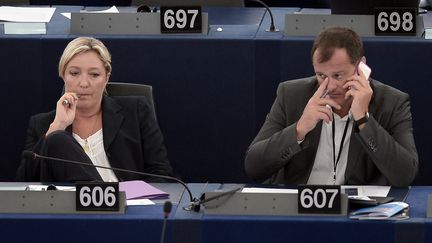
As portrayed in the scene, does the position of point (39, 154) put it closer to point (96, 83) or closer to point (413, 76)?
point (96, 83)

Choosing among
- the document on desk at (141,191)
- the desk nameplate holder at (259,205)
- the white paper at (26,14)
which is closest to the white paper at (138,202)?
the document on desk at (141,191)

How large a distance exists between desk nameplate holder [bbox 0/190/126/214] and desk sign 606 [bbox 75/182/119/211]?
17 millimetres

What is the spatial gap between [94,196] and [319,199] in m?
0.74

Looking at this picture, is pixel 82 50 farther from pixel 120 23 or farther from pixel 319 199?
pixel 319 199

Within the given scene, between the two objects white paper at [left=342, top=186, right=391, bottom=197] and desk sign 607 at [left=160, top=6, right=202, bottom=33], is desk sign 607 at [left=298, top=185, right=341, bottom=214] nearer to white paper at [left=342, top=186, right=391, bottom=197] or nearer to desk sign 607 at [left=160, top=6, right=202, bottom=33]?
white paper at [left=342, top=186, right=391, bottom=197]

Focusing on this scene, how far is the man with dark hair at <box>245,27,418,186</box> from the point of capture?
507 centimetres

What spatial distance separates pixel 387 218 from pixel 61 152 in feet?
4.53

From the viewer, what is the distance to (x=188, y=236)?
4.39 meters

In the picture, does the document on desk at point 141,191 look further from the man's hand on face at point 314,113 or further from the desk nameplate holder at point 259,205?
the man's hand on face at point 314,113

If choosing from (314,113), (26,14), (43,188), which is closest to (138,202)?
(43,188)

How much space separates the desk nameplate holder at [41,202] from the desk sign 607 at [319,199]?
1.94ft

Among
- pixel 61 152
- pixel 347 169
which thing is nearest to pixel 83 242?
pixel 61 152

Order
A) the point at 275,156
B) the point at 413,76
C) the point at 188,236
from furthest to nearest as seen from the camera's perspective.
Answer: the point at 413,76
the point at 275,156
the point at 188,236

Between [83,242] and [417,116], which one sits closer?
[83,242]
